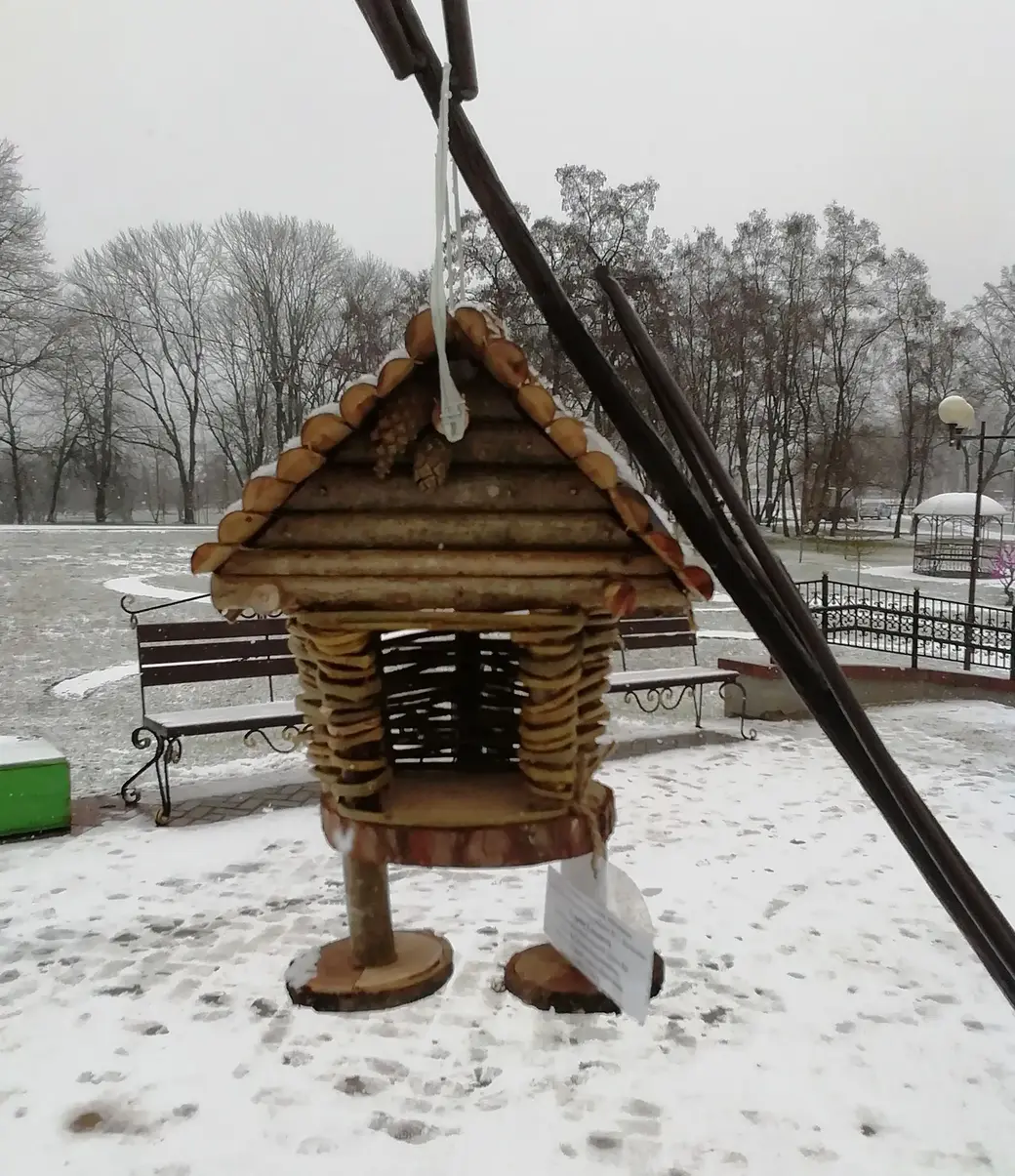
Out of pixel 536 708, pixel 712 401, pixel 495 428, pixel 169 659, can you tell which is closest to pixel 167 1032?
pixel 536 708

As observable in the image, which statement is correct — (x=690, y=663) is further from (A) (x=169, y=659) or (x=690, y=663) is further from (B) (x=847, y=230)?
(A) (x=169, y=659)

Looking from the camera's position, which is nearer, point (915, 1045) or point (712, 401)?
point (915, 1045)

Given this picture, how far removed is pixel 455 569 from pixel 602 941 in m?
0.75

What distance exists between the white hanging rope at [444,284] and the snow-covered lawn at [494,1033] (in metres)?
Result: 1.42

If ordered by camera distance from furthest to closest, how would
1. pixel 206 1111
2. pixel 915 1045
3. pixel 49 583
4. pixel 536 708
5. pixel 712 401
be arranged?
pixel 49 583 < pixel 712 401 < pixel 915 1045 < pixel 206 1111 < pixel 536 708

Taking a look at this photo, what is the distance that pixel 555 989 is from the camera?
6.84 ft

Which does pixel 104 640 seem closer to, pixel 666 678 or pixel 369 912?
pixel 666 678

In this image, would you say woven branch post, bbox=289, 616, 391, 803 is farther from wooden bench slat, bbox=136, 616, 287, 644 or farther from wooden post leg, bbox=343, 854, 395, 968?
wooden bench slat, bbox=136, 616, 287, 644

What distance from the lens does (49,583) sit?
9.03 meters

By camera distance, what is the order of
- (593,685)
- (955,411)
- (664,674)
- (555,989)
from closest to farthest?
(593,685) → (555,989) → (664,674) → (955,411)

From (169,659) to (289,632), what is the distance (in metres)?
2.99

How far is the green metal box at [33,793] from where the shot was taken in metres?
3.45

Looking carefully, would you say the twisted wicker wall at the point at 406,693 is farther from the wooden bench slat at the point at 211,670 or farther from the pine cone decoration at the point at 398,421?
the wooden bench slat at the point at 211,670

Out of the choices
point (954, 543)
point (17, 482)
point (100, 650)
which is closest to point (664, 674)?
point (100, 650)
